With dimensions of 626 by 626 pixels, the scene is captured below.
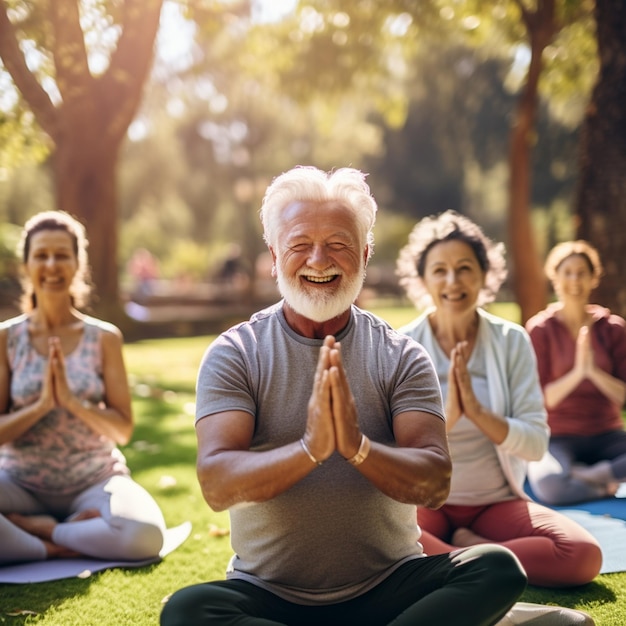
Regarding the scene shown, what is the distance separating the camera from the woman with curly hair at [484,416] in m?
3.44

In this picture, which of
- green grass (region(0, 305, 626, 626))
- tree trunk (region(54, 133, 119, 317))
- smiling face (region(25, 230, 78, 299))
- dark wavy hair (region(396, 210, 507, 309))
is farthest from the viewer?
tree trunk (region(54, 133, 119, 317))

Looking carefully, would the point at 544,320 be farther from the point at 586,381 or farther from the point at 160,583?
the point at 160,583

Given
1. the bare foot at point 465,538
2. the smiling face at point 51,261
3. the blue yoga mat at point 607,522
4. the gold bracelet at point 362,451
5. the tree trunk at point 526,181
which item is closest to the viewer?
the gold bracelet at point 362,451

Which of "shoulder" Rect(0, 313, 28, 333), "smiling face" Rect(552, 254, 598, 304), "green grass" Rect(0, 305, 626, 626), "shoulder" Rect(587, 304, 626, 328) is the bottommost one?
"green grass" Rect(0, 305, 626, 626)

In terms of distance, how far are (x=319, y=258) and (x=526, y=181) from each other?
907cm

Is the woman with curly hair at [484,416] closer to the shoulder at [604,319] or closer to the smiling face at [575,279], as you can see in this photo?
the smiling face at [575,279]

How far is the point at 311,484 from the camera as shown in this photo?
7.94ft

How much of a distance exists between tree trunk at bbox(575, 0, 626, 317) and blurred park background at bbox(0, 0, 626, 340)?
2 cm

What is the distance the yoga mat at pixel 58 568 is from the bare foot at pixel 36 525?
137 millimetres

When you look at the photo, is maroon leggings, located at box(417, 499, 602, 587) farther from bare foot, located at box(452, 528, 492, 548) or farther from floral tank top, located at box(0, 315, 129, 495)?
floral tank top, located at box(0, 315, 129, 495)

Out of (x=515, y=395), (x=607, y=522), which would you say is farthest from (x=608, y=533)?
(x=515, y=395)

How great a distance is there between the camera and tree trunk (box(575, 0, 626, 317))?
7770 mm

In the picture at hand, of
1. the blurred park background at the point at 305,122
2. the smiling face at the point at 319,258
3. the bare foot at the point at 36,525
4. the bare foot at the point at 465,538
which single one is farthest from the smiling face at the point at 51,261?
the blurred park background at the point at 305,122

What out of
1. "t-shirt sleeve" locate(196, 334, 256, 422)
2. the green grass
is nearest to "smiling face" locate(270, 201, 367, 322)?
"t-shirt sleeve" locate(196, 334, 256, 422)
